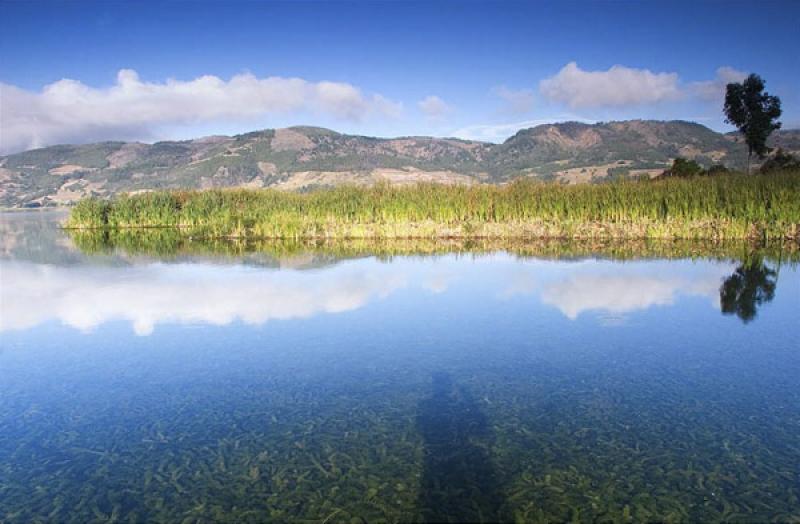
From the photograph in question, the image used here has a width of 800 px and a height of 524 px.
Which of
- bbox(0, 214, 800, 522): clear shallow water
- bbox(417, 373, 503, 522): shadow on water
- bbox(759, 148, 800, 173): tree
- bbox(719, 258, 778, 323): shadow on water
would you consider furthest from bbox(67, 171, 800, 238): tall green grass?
bbox(417, 373, 503, 522): shadow on water

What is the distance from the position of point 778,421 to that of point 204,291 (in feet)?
46.3

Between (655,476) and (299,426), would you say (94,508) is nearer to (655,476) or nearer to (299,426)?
(299,426)

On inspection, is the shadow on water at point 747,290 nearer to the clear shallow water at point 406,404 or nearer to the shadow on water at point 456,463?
the clear shallow water at point 406,404

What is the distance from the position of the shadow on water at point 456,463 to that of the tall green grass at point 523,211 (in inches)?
860

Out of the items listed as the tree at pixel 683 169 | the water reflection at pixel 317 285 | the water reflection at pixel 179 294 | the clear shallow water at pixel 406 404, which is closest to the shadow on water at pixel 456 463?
the clear shallow water at pixel 406 404

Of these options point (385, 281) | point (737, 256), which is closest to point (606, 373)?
point (385, 281)

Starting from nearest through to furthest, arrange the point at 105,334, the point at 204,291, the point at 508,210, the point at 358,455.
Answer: the point at 358,455, the point at 105,334, the point at 204,291, the point at 508,210

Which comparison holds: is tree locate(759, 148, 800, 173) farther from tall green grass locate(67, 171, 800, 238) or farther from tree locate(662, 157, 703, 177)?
tall green grass locate(67, 171, 800, 238)

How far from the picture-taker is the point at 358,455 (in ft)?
20.6

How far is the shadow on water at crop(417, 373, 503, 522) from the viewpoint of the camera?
517 cm

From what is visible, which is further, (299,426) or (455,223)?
(455,223)

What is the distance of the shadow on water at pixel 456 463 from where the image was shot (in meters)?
5.17

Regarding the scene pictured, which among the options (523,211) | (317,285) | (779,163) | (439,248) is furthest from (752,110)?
(317,285)

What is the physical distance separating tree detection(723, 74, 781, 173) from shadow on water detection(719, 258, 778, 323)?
26.9 m
